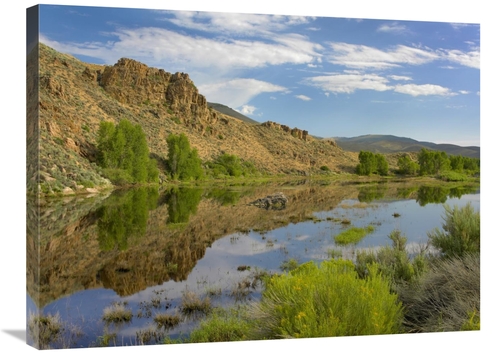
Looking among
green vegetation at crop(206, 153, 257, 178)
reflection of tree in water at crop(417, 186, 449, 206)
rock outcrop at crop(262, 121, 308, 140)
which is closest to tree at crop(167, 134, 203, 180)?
green vegetation at crop(206, 153, 257, 178)

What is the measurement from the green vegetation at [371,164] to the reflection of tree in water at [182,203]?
2.92 m

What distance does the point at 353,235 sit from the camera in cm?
870

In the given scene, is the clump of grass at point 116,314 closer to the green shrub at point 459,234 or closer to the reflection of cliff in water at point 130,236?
the reflection of cliff in water at point 130,236

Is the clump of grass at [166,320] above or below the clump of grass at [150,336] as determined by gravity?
above

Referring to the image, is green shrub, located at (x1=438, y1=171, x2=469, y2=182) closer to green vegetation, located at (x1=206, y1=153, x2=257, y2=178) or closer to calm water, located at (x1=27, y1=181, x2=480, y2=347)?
calm water, located at (x1=27, y1=181, x2=480, y2=347)

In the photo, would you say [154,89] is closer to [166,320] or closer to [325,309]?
[166,320]

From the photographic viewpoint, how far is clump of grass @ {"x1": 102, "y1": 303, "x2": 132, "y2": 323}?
643 centimetres

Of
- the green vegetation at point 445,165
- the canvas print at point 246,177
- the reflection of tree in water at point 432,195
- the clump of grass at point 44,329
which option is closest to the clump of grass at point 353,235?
the canvas print at point 246,177

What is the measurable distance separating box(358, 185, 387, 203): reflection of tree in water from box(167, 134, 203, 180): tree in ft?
9.72

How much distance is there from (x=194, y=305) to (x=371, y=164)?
4.32m

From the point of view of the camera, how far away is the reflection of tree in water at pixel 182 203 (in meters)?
7.87

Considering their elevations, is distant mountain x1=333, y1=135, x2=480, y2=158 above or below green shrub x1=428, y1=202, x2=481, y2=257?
above

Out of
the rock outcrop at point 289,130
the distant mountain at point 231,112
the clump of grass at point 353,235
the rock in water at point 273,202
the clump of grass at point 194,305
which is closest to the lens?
the clump of grass at point 194,305

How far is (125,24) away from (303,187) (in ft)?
13.8
